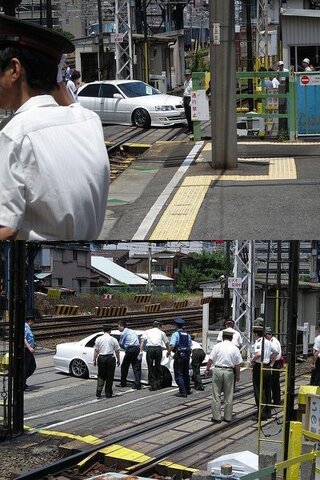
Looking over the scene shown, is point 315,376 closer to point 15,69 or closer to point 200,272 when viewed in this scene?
point 200,272

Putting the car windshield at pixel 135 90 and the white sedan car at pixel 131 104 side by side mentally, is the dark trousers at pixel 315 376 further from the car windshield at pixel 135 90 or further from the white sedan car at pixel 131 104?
the car windshield at pixel 135 90

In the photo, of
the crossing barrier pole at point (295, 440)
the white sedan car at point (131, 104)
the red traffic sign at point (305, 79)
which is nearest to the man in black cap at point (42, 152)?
the crossing barrier pole at point (295, 440)

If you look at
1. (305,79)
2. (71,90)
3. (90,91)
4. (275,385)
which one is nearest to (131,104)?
(90,91)

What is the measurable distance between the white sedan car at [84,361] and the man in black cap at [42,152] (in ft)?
2.40

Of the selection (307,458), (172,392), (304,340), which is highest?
(304,340)

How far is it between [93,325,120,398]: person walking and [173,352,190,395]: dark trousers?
158 mm

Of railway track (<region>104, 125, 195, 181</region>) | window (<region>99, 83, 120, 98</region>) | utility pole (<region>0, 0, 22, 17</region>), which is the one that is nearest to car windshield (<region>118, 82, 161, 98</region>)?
window (<region>99, 83, 120, 98</region>)

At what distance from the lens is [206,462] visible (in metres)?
2.28

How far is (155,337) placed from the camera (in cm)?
244

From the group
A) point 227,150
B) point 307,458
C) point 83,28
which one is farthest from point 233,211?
point 83,28

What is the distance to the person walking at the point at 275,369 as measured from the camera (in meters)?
2.25

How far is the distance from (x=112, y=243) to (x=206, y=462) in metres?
0.58

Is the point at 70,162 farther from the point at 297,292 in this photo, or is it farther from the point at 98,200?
the point at 297,292

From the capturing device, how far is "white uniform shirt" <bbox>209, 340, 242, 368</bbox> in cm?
244
